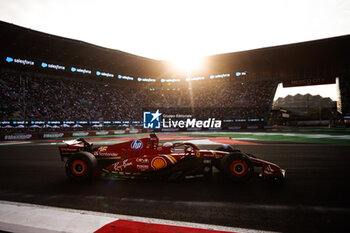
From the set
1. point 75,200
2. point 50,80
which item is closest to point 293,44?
point 75,200

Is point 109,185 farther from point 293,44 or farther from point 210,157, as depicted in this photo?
point 293,44

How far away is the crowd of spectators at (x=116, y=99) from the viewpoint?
93.2ft

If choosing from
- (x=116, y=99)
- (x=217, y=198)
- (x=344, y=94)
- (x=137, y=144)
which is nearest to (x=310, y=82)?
(x=344, y=94)

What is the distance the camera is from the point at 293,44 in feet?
104

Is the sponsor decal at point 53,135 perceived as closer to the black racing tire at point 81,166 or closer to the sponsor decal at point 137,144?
the black racing tire at point 81,166

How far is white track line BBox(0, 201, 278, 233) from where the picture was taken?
2465mm

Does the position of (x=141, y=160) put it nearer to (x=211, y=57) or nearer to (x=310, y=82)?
(x=211, y=57)

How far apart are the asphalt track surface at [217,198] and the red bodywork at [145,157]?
30 cm

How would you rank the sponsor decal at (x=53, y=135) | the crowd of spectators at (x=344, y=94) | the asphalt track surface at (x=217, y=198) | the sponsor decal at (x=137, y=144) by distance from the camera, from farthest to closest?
the crowd of spectators at (x=344, y=94)
the sponsor decal at (x=53, y=135)
the sponsor decal at (x=137, y=144)
the asphalt track surface at (x=217, y=198)

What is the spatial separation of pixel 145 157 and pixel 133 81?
42.6 meters

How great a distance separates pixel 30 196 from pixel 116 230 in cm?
242

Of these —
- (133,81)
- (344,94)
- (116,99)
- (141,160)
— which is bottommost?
(141,160)

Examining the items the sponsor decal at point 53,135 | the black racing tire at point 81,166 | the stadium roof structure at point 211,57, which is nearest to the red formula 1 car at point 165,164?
the black racing tire at point 81,166

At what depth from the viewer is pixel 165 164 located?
4.61m
